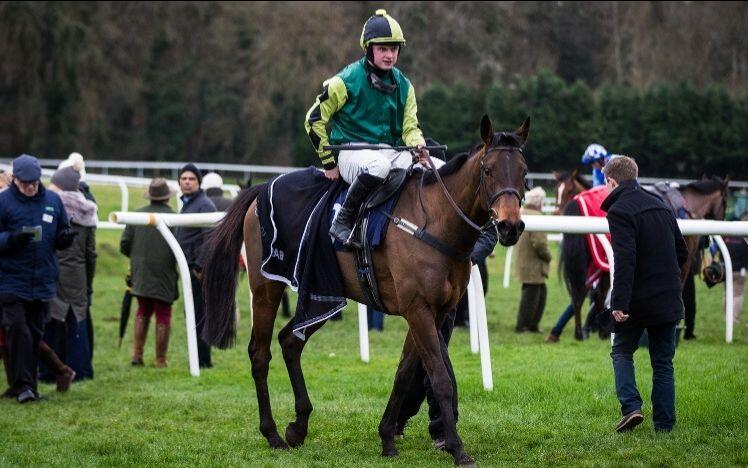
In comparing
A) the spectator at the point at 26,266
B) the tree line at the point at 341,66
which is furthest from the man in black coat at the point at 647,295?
the tree line at the point at 341,66

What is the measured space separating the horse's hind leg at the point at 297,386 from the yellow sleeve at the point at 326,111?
1039 mm

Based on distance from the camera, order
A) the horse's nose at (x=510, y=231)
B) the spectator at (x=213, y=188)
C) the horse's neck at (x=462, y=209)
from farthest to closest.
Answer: the spectator at (x=213, y=188) < the horse's neck at (x=462, y=209) < the horse's nose at (x=510, y=231)

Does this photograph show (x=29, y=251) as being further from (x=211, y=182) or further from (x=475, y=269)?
(x=211, y=182)

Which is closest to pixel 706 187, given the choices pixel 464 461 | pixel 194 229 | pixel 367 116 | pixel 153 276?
pixel 194 229

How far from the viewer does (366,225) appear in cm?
673

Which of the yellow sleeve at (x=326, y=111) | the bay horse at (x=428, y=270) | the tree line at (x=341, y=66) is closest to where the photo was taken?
the bay horse at (x=428, y=270)

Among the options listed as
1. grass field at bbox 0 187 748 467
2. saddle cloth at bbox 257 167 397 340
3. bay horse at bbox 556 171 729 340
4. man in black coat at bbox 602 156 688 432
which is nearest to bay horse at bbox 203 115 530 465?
saddle cloth at bbox 257 167 397 340

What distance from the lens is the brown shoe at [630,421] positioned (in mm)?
6621

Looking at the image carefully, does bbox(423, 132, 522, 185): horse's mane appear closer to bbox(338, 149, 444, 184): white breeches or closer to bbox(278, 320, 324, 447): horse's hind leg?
bbox(338, 149, 444, 184): white breeches

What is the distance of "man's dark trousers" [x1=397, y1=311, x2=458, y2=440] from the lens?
6.89m

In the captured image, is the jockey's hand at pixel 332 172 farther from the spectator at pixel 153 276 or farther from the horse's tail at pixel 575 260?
the horse's tail at pixel 575 260

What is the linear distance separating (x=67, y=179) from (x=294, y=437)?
165 inches

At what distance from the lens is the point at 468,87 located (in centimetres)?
3719

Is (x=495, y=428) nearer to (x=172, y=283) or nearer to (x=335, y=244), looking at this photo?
(x=335, y=244)
